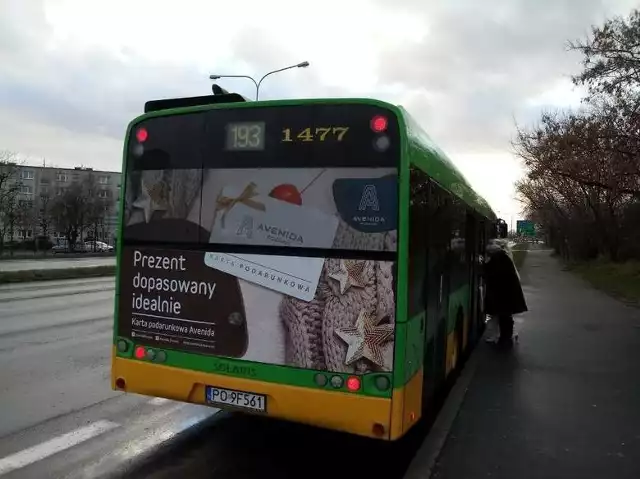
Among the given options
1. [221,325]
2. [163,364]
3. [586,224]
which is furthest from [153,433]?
[586,224]

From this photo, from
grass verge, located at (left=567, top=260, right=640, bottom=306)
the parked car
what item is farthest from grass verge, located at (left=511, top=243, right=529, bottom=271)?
the parked car

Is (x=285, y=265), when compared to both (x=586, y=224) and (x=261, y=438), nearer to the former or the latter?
(x=261, y=438)

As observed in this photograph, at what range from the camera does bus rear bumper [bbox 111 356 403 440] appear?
4.22 metres

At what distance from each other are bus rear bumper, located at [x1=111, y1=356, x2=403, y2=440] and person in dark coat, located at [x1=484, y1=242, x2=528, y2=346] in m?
7.54

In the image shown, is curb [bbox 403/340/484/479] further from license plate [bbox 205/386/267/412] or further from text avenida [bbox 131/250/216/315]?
text avenida [bbox 131/250/216/315]

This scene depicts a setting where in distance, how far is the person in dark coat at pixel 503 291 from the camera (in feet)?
36.7

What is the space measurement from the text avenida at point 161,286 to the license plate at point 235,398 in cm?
73

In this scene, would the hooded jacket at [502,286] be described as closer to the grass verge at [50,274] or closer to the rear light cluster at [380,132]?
the rear light cluster at [380,132]

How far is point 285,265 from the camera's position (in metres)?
4.51

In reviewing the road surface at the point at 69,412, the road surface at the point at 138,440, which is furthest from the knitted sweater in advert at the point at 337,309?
the road surface at the point at 69,412

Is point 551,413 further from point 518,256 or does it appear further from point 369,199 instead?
point 518,256

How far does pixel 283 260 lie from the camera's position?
14.9 ft

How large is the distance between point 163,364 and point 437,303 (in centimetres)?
255

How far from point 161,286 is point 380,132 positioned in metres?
2.26
